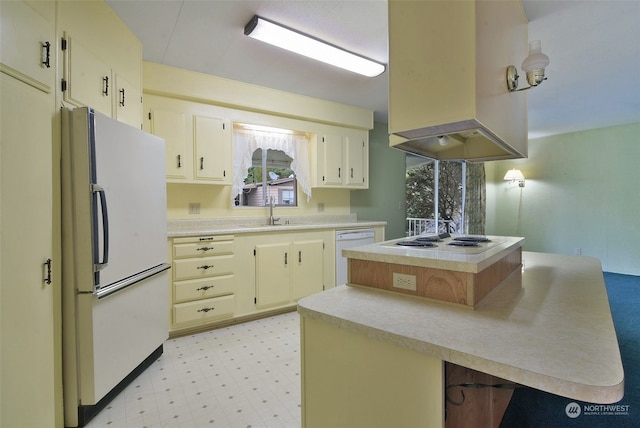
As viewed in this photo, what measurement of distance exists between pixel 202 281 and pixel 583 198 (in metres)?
6.15

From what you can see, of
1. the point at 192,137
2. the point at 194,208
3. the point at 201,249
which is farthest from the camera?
the point at 194,208

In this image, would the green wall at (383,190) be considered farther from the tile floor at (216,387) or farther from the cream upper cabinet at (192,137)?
the tile floor at (216,387)

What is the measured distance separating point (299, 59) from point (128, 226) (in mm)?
1907

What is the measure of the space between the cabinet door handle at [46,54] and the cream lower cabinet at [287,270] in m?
2.09

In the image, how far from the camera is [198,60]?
8.95 feet

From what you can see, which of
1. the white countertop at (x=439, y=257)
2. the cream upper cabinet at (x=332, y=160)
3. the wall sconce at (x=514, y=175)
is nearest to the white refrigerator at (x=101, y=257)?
the white countertop at (x=439, y=257)

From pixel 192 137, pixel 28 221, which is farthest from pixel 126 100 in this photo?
pixel 28 221

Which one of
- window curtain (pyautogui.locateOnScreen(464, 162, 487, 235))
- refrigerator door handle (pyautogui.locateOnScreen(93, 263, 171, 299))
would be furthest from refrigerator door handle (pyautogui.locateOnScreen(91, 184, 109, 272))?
window curtain (pyautogui.locateOnScreen(464, 162, 487, 235))

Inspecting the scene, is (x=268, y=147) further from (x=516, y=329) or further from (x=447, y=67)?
(x=516, y=329)

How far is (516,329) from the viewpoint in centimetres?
94

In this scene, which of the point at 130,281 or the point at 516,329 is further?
the point at 130,281

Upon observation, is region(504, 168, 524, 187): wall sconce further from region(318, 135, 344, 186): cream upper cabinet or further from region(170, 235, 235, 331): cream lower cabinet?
region(170, 235, 235, 331): cream lower cabinet

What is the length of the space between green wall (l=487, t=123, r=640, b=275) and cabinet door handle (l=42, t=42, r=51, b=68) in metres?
6.89

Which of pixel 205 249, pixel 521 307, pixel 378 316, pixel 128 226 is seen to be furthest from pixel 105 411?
pixel 521 307
